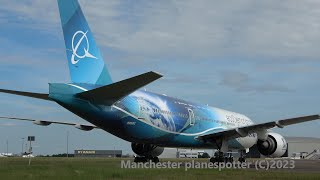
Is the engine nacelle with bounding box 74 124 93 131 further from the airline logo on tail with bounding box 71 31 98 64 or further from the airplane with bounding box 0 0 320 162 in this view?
the airline logo on tail with bounding box 71 31 98 64

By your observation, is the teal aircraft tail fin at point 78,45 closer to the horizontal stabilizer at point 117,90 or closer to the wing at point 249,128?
the horizontal stabilizer at point 117,90

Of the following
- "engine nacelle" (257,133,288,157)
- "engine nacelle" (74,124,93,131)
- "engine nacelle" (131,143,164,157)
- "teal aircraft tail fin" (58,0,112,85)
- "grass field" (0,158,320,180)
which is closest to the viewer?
"grass field" (0,158,320,180)

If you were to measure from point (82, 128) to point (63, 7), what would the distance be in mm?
14461

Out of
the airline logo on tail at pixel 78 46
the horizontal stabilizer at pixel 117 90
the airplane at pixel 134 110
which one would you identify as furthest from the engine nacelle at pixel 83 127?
the horizontal stabilizer at pixel 117 90

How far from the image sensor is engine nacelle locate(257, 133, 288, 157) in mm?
37469

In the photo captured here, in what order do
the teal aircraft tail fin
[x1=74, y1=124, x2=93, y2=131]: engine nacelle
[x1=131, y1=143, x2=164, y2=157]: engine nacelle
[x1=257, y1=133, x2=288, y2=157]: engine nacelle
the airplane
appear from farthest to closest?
[x1=257, y1=133, x2=288, y2=157]: engine nacelle, [x1=74, y1=124, x2=93, y2=131]: engine nacelle, [x1=131, y1=143, x2=164, y2=157]: engine nacelle, the teal aircraft tail fin, the airplane

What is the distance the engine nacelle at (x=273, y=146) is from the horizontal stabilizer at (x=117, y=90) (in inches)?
690

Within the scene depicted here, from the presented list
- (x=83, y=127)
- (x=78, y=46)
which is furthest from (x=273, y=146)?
(x=78, y=46)

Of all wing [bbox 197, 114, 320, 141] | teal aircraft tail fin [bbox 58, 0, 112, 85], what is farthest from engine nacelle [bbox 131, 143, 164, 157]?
teal aircraft tail fin [bbox 58, 0, 112, 85]

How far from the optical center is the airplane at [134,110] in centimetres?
2345

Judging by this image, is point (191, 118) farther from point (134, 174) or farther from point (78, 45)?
point (134, 174)

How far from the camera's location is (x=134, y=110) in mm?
27281

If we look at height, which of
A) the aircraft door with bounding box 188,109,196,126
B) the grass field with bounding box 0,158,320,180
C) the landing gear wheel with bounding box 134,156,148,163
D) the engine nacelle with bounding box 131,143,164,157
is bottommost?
the grass field with bounding box 0,158,320,180

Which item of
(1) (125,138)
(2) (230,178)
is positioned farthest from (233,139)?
(2) (230,178)
